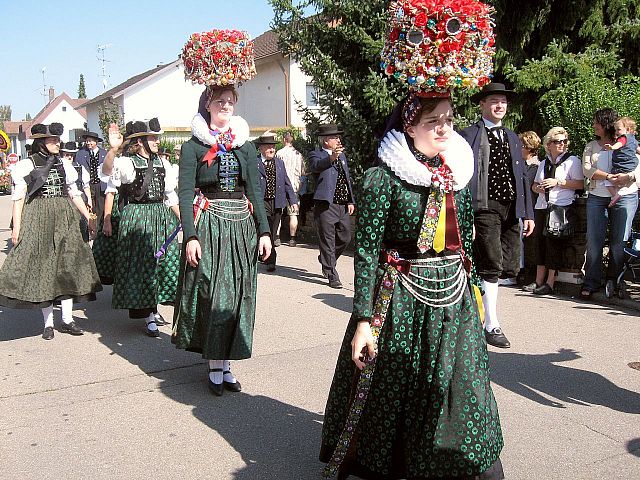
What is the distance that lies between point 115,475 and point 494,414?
2027 millimetres

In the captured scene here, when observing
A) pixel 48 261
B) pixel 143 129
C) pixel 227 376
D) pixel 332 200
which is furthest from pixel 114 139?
pixel 332 200

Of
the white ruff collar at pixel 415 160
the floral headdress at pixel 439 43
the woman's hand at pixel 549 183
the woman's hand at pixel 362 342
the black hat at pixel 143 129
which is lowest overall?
the woman's hand at pixel 362 342

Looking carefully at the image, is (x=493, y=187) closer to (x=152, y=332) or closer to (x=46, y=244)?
(x=152, y=332)

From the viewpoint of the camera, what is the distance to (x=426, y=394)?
3.21 m

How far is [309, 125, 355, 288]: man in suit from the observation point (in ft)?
30.2

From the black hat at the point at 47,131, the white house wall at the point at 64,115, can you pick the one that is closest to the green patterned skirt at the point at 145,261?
the black hat at the point at 47,131

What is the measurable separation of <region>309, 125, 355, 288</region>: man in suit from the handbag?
8.15 feet

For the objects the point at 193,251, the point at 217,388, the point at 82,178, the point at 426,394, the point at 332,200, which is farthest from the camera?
the point at 82,178

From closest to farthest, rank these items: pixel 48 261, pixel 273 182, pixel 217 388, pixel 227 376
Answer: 1. pixel 217 388
2. pixel 227 376
3. pixel 48 261
4. pixel 273 182

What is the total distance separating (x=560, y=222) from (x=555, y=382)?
133 inches

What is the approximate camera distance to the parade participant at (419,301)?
10.2ft

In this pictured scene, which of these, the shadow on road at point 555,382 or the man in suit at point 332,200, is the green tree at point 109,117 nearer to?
the man in suit at point 332,200

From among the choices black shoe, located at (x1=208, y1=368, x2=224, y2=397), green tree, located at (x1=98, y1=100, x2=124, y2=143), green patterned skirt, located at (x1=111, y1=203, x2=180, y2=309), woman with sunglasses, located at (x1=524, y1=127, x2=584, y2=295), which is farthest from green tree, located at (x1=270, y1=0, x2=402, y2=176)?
green tree, located at (x1=98, y1=100, x2=124, y2=143)

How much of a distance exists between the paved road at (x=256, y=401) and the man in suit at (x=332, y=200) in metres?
1.73
